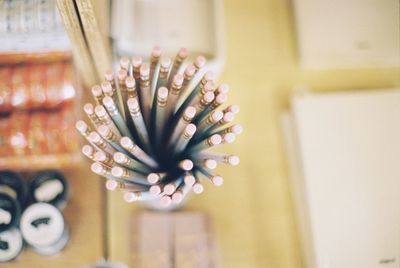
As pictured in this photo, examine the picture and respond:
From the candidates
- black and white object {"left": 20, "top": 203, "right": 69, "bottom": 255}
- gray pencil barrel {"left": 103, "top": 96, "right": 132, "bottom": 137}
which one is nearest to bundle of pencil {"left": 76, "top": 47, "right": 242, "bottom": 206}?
gray pencil barrel {"left": 103, "top": 96, "right": 132, "bottom": 137}

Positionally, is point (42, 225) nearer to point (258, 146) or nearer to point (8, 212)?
point (8, 212)

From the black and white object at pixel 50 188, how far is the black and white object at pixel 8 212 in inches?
1.0

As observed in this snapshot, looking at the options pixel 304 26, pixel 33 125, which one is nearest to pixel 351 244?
pixel 304 26

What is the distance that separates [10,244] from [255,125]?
328mm

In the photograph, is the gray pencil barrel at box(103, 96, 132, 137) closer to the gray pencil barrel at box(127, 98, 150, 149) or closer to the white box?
the gray pencil barrel at box(127, 98, 150, 149)

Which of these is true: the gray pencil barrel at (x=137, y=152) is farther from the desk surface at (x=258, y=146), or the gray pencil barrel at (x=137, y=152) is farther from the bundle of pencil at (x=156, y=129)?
the desk surface at (x=258, y=146)

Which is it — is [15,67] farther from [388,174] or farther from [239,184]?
[388,174]

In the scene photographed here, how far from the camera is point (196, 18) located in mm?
625

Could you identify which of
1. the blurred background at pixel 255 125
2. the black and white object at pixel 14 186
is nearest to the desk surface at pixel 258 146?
the blurred background at pixel 255 125

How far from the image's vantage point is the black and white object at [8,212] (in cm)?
52

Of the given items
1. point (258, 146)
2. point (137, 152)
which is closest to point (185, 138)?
point (137, 152)

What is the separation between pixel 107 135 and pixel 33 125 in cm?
17

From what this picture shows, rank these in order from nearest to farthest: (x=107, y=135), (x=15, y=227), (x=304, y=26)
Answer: (x=107, y=135) → (x=15, y=227) → (x=304, y=26)

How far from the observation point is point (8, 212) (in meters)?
0.52
